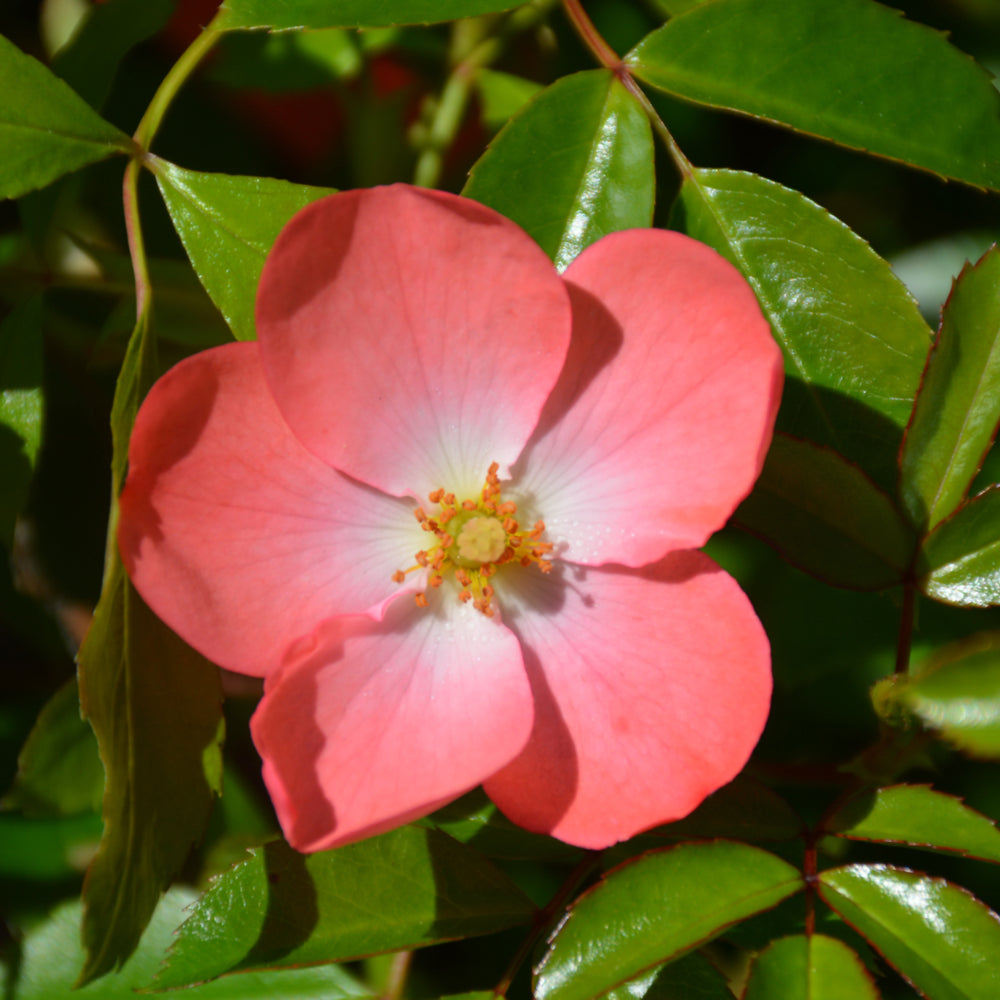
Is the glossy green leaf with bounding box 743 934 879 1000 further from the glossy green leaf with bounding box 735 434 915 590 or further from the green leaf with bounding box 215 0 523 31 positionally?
the green leaf with bounding box 215 0 523 31

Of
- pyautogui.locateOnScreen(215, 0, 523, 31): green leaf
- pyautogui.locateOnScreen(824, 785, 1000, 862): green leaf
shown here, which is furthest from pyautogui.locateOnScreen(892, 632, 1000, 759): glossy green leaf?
pyautogui.locateOnScreen(215, 0, 523, 31): green leaf

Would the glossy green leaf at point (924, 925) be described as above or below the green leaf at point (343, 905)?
above

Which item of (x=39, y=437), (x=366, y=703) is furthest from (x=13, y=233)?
(x=366, y=703)

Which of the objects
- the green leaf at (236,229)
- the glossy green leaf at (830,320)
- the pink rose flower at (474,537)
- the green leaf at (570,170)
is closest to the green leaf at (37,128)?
the green leaf at (236,229)

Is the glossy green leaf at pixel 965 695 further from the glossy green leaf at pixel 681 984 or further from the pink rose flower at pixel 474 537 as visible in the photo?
the glossy green leaf at pixel 681 984

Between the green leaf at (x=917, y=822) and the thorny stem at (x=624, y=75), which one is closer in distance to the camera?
the green leaf at (x=917, y=822)
